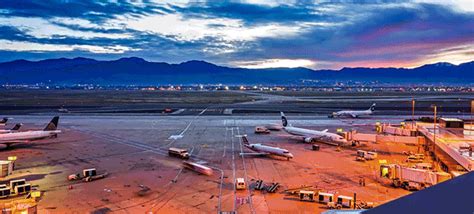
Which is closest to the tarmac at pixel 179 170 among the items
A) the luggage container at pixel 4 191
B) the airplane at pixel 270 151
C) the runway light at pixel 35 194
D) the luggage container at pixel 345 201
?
the runway light at pixel 35 194

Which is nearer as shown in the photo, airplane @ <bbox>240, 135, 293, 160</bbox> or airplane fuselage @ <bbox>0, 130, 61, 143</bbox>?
airplane @ <bbox>240, 135, 293, 160</bbox>

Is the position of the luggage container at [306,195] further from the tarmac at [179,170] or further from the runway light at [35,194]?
the runway light at [35,194]

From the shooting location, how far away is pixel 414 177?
3628 cm

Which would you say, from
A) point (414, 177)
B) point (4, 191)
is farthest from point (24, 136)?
point (414, 177)

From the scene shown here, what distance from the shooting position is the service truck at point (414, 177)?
3431cm

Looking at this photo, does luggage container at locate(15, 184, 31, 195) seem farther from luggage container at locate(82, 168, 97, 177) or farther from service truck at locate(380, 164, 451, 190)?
service truck at locate(380, 164, 451, 190)

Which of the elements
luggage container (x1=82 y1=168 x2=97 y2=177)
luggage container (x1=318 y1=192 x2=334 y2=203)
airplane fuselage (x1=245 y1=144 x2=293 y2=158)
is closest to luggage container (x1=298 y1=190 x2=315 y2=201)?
luggage container (x1=318 y1=192 x2=334 y2=203)

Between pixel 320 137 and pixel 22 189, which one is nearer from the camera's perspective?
pixel 22 189

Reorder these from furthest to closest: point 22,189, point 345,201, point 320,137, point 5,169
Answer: point 320,137, point 5,169, point 22,189, point 345,201

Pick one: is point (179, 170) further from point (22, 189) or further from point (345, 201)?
point (345, 201)

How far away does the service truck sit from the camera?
113 ft

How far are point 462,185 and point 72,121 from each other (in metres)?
93.5

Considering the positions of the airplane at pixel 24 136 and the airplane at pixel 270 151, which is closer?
the airplane at pixel 270 151

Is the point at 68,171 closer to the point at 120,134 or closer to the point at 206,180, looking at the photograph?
the point at 206,180
